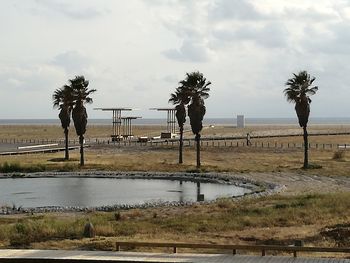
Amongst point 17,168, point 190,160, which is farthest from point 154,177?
point 190,160

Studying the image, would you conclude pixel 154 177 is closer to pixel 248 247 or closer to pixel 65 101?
pixel 65 101

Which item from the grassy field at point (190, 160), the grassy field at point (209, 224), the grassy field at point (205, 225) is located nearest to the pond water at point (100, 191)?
the grassy field at point (209, 224)

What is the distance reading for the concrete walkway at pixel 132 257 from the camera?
15.9 metres

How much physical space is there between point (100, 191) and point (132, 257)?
22.5 meters

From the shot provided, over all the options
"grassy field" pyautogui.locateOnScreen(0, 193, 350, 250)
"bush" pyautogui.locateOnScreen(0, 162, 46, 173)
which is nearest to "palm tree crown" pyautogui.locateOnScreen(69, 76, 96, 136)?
"bush" pyautogui.locateOnScreen(0, 162, 46, 173)

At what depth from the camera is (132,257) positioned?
16.3 metres

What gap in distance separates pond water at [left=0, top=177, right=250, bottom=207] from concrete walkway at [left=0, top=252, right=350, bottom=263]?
15.4 m

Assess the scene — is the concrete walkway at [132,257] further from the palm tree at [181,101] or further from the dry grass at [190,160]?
the palm tree at [181,101]

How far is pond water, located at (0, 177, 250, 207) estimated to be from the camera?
3403 centimetres

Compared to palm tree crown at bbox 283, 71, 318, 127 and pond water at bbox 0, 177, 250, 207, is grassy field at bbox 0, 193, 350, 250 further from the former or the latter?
palm tree crown at bbox 283, 71, 318, 127

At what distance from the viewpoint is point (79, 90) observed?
57.6 m

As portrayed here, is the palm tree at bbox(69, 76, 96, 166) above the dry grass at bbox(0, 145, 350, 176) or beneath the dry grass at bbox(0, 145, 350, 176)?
above

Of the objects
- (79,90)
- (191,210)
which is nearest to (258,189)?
(191,210)

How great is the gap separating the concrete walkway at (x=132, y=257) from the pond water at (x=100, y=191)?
15.4 meters
